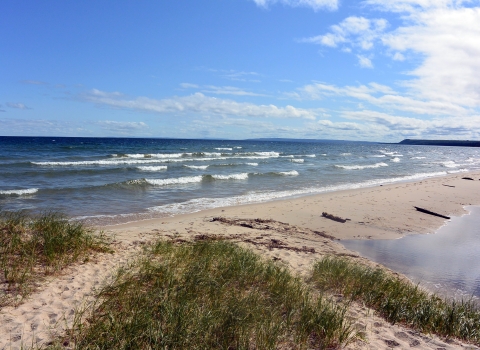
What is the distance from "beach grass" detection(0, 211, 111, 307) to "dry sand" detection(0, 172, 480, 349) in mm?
219

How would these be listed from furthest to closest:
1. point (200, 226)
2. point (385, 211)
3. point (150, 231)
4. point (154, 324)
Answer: point (385, 211)
point (200, 226)
point (150, 231)
point (154, 324)

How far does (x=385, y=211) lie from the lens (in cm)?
1384

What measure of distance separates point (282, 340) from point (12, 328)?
2868 millimetres

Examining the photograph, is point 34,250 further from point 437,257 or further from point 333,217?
point 333,217

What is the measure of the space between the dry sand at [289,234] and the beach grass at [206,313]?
1.23 ft

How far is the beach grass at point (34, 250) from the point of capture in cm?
471

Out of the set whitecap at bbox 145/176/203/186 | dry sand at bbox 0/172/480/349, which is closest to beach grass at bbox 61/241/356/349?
dry sand at bbox 0/172/480/349

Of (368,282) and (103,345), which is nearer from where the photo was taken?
(103,345)

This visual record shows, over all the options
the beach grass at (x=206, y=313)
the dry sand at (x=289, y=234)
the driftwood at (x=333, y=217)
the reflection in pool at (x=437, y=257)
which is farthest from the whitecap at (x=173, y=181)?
the beach grass at (x=206, y=313)

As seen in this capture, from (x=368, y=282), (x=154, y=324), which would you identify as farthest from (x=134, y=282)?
(x=368, y=282)

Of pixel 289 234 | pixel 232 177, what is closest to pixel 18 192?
pixel 289 234

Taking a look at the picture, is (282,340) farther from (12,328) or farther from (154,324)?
(12,328)

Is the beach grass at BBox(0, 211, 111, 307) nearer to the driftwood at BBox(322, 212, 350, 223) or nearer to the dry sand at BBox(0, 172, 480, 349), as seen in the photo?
the dry sand at BBox(0, 172, 480, 349)

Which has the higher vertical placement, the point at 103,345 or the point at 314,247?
the point at 103,345
